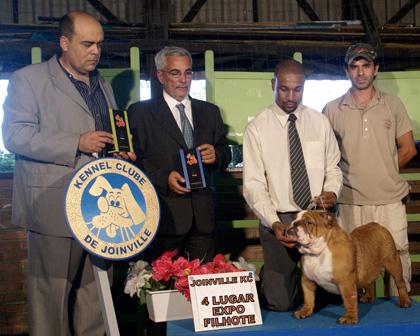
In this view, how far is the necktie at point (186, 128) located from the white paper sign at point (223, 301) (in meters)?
0.91

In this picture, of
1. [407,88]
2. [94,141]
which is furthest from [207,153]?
[407,88]

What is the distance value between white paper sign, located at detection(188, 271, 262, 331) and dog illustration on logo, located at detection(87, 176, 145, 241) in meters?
0.38

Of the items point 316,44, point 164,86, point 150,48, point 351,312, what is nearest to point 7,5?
point 150,48

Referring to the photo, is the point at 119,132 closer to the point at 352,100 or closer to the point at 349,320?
the point at 349,320

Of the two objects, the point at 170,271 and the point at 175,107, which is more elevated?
the point at 175,107

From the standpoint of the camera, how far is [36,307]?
11.8ft

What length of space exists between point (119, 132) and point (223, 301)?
0.95 metres

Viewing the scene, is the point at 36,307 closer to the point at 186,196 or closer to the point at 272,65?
the point at 186,196

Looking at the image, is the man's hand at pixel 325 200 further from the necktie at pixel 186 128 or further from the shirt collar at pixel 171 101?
the shirt collar at pixel 171 101

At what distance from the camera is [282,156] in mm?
4031

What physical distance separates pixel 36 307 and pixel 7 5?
5080 millimetres

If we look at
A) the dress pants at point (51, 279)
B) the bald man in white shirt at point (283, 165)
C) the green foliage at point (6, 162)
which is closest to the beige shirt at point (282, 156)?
the bald man in white shirt at point (283, 165)

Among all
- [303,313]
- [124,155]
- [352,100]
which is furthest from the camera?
[352,100]

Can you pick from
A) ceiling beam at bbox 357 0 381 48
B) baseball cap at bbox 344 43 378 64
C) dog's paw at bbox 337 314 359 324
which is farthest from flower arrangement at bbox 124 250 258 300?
ceiling beam at bbox 357 0 381 48
